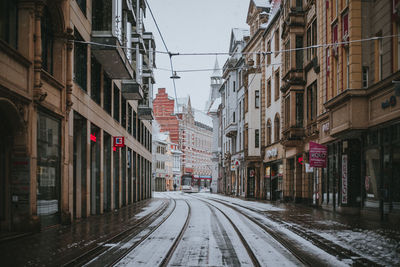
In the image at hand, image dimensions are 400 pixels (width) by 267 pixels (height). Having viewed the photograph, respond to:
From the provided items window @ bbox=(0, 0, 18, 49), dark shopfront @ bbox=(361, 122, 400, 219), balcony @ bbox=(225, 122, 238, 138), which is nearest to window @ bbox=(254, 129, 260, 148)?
balcony @ bbox=(225, 122, 238, 138)

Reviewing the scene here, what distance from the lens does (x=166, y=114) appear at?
134 metres

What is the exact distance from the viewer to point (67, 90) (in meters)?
16.8

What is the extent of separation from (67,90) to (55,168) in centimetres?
274

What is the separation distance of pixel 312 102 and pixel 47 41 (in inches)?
724

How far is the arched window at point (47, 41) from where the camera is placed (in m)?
15.3

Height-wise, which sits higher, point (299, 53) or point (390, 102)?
point (299, 53)

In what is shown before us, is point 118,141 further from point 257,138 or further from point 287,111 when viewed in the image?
point 257,138

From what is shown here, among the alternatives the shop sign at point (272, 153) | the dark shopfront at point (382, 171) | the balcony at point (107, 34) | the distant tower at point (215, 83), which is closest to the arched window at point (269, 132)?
the shop sign at point (272, 153)

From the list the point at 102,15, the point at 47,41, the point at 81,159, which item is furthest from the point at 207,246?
the point at 102,15

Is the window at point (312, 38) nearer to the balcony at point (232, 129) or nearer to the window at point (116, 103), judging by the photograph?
the window at point (116, 103)

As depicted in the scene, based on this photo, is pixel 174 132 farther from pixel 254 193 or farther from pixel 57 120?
pixel 57 120

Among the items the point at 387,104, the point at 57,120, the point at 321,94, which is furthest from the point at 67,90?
the point at 321,94

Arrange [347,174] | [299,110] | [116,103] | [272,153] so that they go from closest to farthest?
[347,174] → [116,103] → [299,110] → [272,153]

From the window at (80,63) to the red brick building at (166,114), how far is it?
113m
